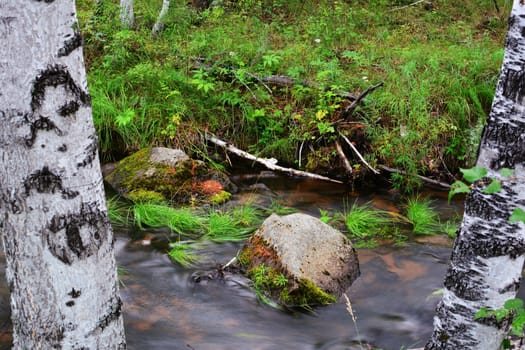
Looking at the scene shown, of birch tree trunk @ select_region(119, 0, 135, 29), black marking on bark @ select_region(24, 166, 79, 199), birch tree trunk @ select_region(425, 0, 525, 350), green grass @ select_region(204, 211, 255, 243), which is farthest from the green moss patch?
birch tree trunk @ select_region(119, 0, 135, 29)

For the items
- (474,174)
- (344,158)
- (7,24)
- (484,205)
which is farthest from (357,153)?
(7,24)

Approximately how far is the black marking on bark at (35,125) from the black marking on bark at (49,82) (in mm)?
32

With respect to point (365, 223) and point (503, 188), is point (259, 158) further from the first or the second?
point (503, 188)

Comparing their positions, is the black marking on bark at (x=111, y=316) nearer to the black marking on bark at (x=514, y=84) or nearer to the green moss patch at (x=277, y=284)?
the black marking on bark at (x=514, y=84)

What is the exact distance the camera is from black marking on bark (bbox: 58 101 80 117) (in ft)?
6.61

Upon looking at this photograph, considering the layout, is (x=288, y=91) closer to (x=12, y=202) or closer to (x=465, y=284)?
(x=465, y=284)

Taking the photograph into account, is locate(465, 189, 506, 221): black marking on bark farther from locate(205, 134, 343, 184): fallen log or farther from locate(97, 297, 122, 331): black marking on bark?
locate(205, 134, 343, 184): fallen log

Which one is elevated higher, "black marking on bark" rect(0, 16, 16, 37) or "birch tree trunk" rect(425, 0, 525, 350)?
"black marking on bark" rect(0, 16, 16, 37)

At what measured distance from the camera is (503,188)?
2.65m

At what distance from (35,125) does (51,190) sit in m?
0.26

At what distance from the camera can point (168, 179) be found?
6.74m

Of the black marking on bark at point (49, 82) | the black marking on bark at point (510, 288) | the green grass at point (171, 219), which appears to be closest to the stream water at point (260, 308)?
the green grass at point (171, 219)

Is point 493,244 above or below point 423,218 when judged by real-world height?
above

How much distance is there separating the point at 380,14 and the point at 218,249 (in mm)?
7495
